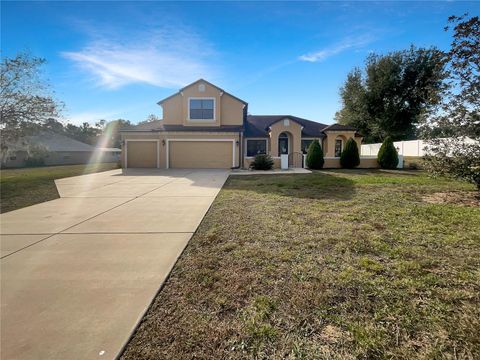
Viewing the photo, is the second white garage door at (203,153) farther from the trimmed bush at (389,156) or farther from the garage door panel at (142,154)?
the trimmed bush at (389,156)

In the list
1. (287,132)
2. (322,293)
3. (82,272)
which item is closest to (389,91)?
(287,132)

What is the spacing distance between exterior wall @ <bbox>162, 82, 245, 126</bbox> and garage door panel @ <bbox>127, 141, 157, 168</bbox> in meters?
2.85

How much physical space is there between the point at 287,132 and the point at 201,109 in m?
7.31

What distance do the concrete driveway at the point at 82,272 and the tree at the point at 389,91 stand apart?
95.4ft

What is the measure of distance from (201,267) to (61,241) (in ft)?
9.23

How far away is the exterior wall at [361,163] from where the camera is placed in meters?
18.0

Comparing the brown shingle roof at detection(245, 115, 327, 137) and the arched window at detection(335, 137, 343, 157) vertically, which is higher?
the brown shingle roof at detection(245, 115, 327, 137)

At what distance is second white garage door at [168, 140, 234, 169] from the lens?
60.2 feet

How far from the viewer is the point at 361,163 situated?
18062 millimetres

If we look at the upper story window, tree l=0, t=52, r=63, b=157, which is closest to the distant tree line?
tree l=0, t=52, r=63, b=157

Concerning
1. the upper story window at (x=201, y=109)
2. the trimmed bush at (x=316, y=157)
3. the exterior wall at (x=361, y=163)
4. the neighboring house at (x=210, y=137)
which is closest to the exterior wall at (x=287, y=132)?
the neighboring house at (x=210, y=137)

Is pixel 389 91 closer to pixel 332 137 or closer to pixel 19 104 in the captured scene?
pixel 332 137

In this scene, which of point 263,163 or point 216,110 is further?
point 216,110

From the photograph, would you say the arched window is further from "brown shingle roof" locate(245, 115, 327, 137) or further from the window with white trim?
the window with white trim
